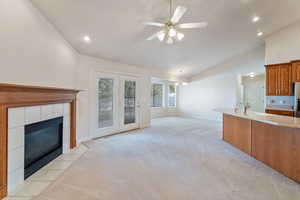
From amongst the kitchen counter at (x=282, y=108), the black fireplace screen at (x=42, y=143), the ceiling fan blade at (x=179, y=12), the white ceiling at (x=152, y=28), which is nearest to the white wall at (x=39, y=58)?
the white ceiling at (x=152, y=28)

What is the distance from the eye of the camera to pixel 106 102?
16.3ft

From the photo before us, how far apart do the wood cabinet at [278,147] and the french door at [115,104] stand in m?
3.80

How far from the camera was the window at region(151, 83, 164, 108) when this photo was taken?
29.7 ft

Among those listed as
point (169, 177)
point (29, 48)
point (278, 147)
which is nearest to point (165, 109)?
point (278, 147)

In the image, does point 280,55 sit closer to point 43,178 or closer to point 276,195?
point 276,195

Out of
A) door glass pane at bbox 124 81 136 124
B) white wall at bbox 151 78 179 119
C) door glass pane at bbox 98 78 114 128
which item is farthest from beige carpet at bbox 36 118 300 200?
white wall at bbox 151 78 179 119

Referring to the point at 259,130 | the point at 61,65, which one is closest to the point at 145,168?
the point at 259,130

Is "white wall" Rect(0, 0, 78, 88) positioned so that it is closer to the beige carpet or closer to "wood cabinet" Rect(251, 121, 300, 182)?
the beige carpet

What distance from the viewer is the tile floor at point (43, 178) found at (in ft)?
6.56

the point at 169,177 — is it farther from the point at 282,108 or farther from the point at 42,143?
the point at 282,108

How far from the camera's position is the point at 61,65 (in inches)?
137

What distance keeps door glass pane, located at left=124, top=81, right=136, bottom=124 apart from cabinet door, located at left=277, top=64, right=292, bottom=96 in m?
4.56

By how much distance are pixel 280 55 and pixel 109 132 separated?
5936 millimetres

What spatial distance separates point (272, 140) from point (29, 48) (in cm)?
442
